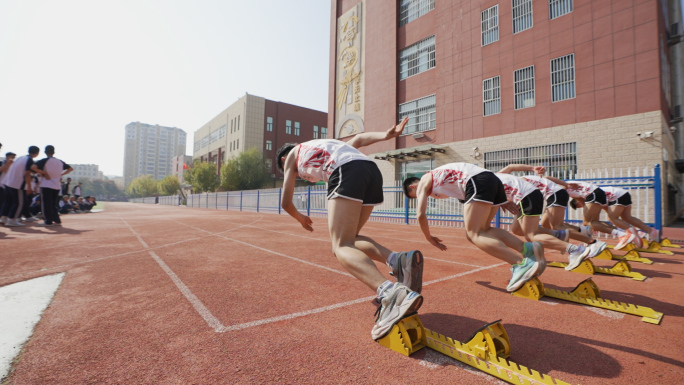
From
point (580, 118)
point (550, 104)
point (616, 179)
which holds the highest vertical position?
point (550, 104)

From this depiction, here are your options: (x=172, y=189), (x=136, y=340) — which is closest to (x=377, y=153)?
(x=136, y=340)

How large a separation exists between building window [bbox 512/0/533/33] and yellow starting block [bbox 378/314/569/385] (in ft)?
56.9

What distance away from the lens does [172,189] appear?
72250 mm

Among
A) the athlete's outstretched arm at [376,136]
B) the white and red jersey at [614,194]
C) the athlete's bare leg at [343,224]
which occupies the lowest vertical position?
the athlete's bare leg at [343,224]

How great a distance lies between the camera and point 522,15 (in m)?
14.9

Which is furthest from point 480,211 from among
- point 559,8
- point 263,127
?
point 263,127

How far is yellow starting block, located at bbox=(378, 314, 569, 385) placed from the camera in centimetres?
168

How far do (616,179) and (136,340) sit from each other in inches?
446

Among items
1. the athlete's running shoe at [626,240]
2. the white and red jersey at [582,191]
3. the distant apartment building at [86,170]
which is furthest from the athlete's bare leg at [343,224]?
the distant apartment building at [86,170]

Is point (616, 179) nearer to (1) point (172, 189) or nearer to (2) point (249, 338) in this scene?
(2) point (249, 338)

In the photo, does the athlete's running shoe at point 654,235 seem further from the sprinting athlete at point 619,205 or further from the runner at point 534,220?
the runner at point 534,220

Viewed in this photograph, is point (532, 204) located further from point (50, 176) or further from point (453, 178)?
point (50, 176)

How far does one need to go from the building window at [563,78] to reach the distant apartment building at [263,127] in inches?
1302

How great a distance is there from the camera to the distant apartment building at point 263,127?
45.0 meters
